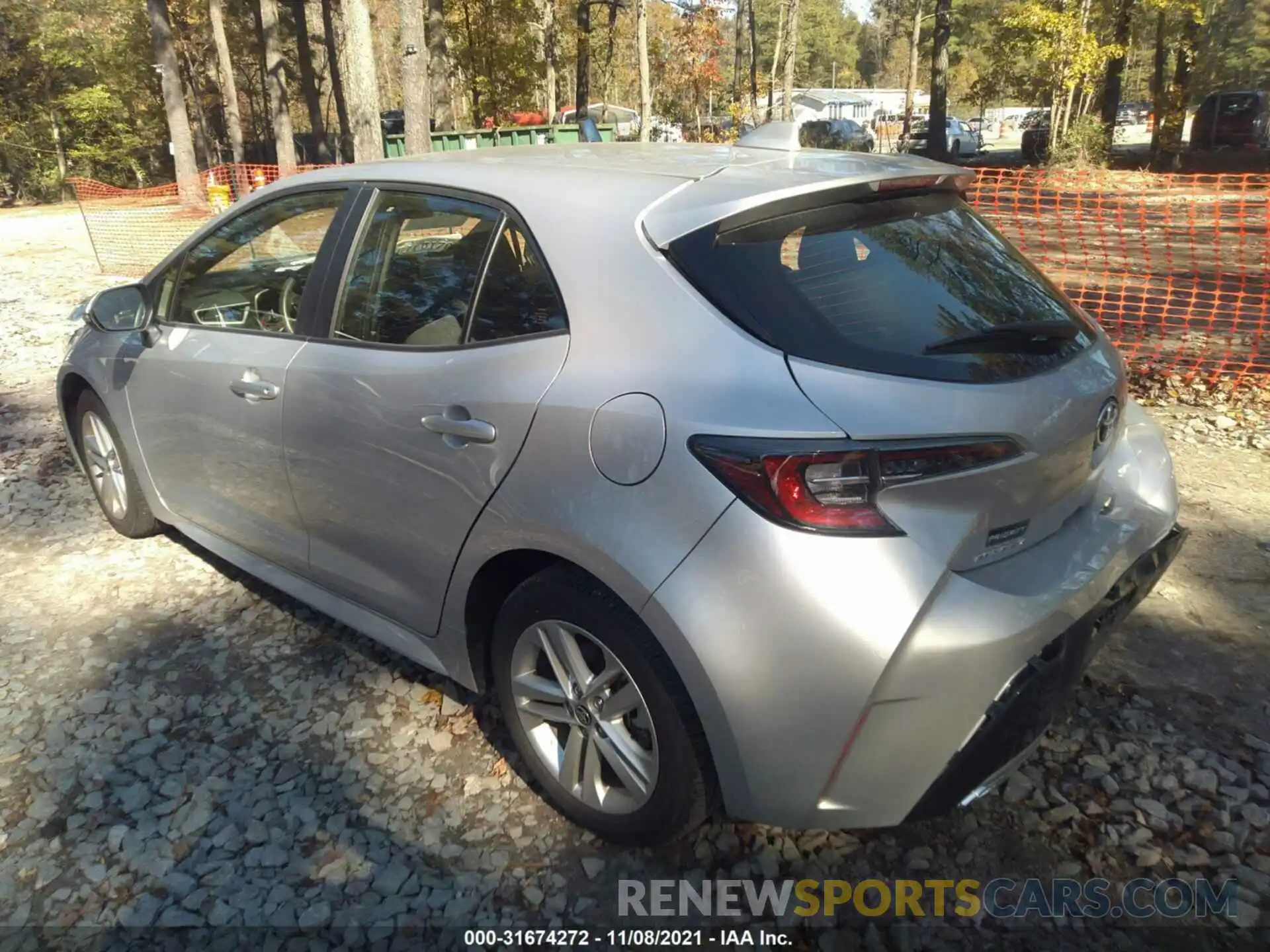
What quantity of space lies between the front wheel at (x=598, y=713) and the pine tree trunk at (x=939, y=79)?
26579 mm

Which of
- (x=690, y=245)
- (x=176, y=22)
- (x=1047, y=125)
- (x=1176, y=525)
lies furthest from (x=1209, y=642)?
(x=176, y=22)

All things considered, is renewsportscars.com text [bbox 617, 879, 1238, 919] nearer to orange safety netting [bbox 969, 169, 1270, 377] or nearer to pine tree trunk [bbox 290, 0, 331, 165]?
orange safety netting [bbox 969, 169, 1270, 377]

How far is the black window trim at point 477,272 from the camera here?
2.45 m

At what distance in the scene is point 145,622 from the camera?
150 inches

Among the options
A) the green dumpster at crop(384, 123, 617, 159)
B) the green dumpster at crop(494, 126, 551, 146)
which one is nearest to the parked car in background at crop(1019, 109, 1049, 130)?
the green dumpster at crop(384, 123, 617, 159)

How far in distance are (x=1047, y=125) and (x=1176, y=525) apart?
30.4 m

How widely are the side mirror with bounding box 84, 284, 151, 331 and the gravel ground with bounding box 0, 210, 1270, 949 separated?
1.16 metres

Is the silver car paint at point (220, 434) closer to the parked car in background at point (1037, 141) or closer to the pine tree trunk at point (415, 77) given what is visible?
the pine tree trunk at point (415, 77)

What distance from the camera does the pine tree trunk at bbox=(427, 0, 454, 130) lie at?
22.7 metres

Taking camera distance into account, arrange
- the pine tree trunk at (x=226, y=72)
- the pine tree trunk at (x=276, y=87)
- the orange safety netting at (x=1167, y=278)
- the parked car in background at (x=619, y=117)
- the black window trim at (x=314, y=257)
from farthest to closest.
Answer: the parked car in background at (x=619, y=117), the pine tree trunk at (x=226, y=72), the pine tree trunk at (x=276, y=87), the orange safety netting at (x=1167, y=278), the black window trim at (x=314, y=257)

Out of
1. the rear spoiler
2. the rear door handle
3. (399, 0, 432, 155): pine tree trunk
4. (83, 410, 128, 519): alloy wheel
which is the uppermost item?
(399, 0, 432, 155): pine tree trunk

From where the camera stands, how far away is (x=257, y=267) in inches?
139

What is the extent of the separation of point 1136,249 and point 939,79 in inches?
604

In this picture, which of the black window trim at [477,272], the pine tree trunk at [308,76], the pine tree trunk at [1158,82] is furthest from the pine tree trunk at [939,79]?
the black window trim at [477,272]
